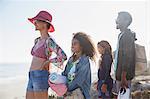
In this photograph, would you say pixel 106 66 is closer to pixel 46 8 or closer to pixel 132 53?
pixel 132 53

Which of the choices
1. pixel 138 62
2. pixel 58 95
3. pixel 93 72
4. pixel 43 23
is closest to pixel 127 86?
pixel 138 62

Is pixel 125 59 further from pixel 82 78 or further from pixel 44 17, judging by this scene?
pixel 44 17

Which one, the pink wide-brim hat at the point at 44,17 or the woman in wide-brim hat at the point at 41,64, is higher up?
the pink wide-brim hat at the point at 44,17

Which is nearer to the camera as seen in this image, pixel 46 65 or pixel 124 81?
pixel 124 81

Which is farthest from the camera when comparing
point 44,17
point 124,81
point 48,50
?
point 44,17

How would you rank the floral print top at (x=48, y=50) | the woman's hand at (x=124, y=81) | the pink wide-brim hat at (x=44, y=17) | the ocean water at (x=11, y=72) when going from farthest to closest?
the ocean water at (x=11, y=72)
the pink wide-brim hat at (x=44, y=17)
the floral print top at (x=48, y=50)
the woman's hand at (x=124, y=81)

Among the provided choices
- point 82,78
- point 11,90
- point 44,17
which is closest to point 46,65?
point 82,78

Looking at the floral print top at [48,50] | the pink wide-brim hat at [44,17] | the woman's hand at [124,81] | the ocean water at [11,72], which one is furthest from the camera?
the ocean water at [11,72]

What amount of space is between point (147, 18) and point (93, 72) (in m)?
0.80

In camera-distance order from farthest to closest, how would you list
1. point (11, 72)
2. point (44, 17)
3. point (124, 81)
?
1. point (11, 72)
2. point (44, 17)
3. point (124, 81)

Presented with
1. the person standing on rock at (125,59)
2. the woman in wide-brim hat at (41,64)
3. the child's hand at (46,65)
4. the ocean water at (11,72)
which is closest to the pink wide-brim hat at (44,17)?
the woman in wide-brim hat at (41,64)

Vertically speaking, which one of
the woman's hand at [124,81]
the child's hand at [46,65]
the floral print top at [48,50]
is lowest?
the woman's hand at [124,81]

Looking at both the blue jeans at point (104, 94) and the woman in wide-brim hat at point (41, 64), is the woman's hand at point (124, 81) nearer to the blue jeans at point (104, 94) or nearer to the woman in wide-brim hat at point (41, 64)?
the blue jeans at point (104, 94)

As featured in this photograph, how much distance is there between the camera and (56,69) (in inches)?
108
